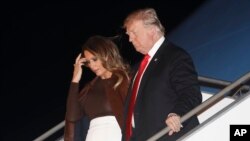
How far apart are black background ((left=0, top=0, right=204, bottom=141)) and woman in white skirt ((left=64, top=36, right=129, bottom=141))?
327 cm

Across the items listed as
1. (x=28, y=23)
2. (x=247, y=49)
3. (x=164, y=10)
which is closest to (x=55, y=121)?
(x=28, y=23)

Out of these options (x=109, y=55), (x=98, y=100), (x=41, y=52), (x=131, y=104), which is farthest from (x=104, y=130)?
(x=41, y=52)

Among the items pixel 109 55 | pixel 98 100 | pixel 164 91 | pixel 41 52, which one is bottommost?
pixel 41 52

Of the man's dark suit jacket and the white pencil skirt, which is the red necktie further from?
the white pencil skirt

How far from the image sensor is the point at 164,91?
3.15 metres

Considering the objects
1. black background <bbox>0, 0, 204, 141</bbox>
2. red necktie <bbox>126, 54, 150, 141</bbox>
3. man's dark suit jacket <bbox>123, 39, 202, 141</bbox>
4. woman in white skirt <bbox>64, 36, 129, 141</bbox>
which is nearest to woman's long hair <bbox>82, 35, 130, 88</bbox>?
woman in white skirt <bbox>64, 36, 129, 141</bbox>

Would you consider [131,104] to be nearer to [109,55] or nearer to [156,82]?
[156,82]

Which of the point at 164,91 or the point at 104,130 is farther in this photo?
the point at 104,130

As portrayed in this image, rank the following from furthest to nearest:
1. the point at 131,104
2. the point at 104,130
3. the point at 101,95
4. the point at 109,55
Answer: the point at 109,55 < the point at 101,95 < the point at 104,130 < the point at 131,104

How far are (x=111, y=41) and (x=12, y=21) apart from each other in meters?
3.93

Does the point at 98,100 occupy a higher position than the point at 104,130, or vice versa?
the point at 98,100

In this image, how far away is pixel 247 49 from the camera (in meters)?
7.83

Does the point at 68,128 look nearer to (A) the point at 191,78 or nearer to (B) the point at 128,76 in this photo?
(B) the point at 128,76

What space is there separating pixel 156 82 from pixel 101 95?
56cm
